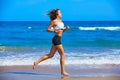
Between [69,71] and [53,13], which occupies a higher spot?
[53,13]

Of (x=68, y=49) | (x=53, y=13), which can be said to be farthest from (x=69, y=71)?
(x=68, y=49)

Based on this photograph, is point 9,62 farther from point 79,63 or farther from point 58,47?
point 58,47

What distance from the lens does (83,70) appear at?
21.7 ft

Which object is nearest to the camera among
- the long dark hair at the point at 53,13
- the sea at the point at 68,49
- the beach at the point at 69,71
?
the long dark hair at the point at 53,13

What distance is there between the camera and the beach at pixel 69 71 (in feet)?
18.6

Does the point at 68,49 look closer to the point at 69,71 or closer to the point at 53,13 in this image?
the point at 69,71

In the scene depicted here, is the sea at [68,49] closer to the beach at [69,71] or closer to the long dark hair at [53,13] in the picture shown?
the beach at [69,71]

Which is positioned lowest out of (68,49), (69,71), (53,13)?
(69,71)

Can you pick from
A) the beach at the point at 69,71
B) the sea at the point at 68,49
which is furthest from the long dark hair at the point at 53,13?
the sea at the point at 68,49

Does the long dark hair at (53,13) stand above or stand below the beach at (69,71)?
above

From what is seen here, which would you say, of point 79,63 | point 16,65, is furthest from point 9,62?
point 79,63

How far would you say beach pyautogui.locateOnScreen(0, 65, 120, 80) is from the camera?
567cm

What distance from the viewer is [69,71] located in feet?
21.4

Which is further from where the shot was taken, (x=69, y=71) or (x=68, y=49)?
(x=68, y=49)
